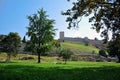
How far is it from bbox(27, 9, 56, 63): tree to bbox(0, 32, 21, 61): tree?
20.5m

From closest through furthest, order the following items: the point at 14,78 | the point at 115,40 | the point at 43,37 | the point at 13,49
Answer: the point at 14,78, the point at 115,40, the point at 43,37, the point at 13,49

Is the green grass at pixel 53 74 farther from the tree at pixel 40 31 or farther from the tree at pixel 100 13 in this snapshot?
the tree at pixel 40 31

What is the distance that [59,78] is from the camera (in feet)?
80.7

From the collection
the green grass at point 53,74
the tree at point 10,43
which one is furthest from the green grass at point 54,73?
the tree at point 10,43

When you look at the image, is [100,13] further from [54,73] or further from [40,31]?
[40,31]

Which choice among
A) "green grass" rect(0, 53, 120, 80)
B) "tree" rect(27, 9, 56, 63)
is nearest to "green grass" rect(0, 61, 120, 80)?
"green grass" rect(0, 53, 120, 80)

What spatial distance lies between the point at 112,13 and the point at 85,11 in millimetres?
3783

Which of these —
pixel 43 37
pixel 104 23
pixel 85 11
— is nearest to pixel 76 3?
pixel 85 11

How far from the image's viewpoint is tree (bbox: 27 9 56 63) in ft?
284

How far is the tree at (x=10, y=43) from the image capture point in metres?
106

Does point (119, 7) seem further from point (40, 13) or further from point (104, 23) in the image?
point (40, 13)

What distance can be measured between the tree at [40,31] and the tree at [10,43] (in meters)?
20.5

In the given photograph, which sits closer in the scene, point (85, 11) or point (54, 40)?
point (85, 11)

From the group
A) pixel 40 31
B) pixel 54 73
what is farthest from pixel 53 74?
pixel 40 31
